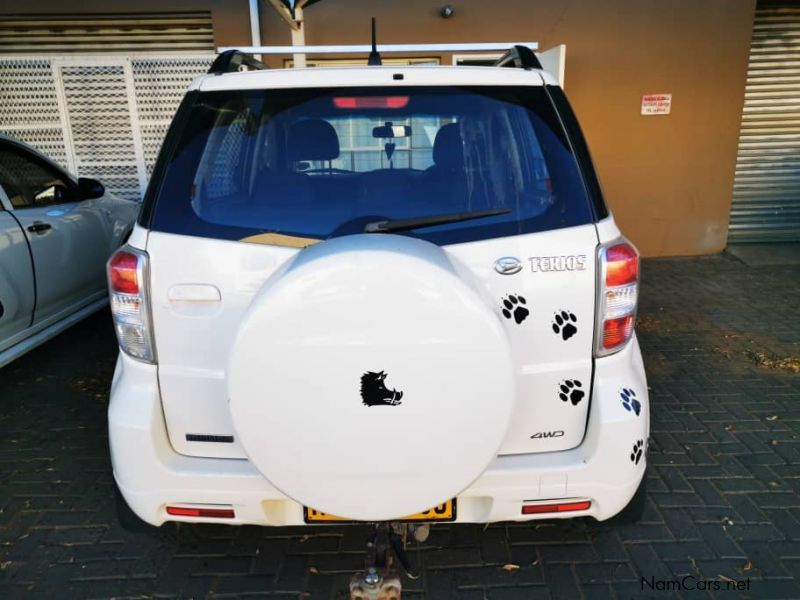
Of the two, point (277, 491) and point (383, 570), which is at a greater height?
point (277, 491)

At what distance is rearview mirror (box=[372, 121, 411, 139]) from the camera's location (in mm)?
2373

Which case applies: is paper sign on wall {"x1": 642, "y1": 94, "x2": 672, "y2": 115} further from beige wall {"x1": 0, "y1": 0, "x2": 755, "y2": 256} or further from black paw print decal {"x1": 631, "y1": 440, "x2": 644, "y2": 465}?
black paw print decal {"x1": 631, "y1": 440, "x2": 644, "y2": 465}

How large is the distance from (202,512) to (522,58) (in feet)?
7.38

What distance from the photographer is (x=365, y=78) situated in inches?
82.3

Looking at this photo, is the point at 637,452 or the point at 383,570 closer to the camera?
the point at 383,570

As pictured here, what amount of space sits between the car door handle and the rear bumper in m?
2.63

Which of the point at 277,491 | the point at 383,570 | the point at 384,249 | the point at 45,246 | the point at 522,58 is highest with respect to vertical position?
the point at 522,58

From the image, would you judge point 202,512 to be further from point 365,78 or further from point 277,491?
point 365,78

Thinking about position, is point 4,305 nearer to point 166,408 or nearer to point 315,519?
point 166,408

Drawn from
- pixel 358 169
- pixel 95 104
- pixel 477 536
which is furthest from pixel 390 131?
pixel 95 104

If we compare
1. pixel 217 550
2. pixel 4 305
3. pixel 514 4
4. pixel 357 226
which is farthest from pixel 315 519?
pixel 514 4

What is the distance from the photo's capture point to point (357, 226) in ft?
6.64

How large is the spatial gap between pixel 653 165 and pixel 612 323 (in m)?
6.04

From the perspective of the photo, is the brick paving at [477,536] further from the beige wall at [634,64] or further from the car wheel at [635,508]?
the beige wall at [634,64]
